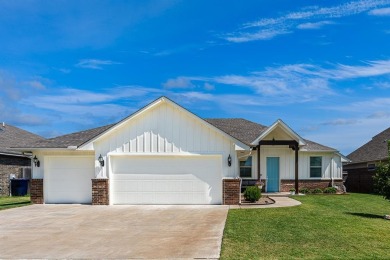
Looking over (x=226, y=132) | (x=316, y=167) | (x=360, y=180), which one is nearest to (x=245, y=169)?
(x=316, y=167)

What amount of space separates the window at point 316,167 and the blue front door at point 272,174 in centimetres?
250

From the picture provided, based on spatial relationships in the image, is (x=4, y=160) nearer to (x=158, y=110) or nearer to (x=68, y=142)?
(x=68, y=142)

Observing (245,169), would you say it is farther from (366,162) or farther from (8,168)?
(8,168)

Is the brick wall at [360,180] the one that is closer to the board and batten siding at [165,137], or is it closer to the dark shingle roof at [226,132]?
the dark shingle roof at [226,132]

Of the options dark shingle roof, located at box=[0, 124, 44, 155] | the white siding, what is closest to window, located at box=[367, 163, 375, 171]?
the white siding

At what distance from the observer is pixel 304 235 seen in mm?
9945

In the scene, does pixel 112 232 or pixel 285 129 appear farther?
pixel 285 129

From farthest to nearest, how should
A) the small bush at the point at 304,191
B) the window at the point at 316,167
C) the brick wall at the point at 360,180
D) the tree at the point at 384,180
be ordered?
the brick wall at the point at 360,180, the window at the point at 316,167, the small bush at the point at 304,191, the tree at the point at 384,180

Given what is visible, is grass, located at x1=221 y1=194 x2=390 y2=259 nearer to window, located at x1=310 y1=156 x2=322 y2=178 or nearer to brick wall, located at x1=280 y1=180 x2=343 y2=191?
brick wall, located at x1=280 y1=180 x2=343 y2=191

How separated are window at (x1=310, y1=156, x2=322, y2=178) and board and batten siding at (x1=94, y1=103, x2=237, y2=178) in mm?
11294

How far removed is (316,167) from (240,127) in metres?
5.83

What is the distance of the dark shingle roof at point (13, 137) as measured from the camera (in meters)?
26.5

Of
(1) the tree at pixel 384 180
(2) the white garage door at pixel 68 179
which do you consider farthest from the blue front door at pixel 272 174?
(2) the white garage door at pixel 68 179

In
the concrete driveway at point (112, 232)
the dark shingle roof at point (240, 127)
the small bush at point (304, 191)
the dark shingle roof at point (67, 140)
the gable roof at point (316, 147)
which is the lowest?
the small bush at point (304, 191)
